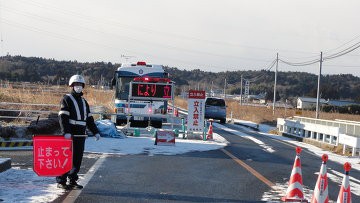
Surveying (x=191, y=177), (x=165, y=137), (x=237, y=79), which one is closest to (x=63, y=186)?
(x=191, y=177)

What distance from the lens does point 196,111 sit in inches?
752

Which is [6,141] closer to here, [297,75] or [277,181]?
[277,181]

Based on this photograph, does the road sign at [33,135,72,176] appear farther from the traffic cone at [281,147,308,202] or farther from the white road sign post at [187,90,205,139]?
the white road sign post at [187,90,205,139]

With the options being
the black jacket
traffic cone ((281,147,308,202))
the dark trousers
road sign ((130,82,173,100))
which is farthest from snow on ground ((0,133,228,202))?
traffic cone ((281,147,308,202))

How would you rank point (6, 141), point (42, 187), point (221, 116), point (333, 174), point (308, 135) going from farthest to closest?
point (221, 116), point (308, 135), point (6, 141), point (333, 174), point (42, 187)

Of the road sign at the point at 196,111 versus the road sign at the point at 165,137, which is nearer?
the road sign at the point at 165,137

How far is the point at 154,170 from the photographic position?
1086 centimetres

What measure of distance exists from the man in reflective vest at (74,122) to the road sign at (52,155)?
0.12 meters

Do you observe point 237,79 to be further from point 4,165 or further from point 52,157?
point 52,157

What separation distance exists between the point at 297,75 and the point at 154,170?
15525 centimetres

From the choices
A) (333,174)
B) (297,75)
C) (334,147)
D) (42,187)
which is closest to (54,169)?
(42,187)

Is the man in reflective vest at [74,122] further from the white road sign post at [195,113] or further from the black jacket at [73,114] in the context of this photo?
the white road sign post at [195,113]

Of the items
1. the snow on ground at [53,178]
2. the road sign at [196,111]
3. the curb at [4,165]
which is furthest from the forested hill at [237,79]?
the curb at [4,165]

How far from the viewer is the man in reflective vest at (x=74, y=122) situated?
8336 millimetres
